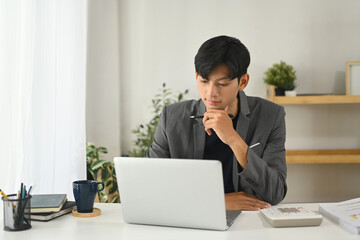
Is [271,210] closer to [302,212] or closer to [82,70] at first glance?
[302,212]

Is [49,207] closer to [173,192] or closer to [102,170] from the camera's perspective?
[173,192]

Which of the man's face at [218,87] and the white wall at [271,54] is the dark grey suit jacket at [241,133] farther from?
the white wall at [271,54]

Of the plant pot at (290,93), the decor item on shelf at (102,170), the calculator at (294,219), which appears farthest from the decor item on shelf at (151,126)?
the calculator at (294,219)

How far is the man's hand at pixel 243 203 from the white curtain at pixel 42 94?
83 cm

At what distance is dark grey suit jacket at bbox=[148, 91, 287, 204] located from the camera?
1.90 metres

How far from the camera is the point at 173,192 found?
1285 mm

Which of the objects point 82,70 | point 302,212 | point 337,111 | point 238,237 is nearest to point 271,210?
point 302,212

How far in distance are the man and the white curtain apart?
0.53 metres

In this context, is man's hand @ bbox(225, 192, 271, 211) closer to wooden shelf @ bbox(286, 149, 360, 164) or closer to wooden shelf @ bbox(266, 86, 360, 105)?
wooden shelf @ bbox(286, 149, 360, 164)

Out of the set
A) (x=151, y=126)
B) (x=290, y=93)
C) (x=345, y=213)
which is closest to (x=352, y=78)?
(x=290, y=93)

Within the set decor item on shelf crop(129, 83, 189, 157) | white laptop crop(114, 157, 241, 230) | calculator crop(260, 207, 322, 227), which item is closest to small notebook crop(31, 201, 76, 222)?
white laptop crop(114, 157, 241, 230)

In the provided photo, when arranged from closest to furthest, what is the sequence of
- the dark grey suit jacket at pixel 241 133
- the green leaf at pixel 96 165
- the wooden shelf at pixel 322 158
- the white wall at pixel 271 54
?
the dark grey suit jacket at pixel 241 133 → the green leaf at pixel 96 165 → the wooden shelf at pixel 322 158 → the white wall at pixel 271 54

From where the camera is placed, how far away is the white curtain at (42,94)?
1683mm

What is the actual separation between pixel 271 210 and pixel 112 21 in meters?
2.57
